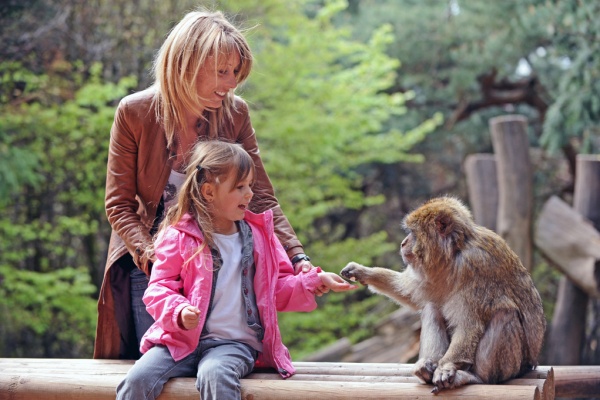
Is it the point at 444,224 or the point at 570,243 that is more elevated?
the point at 444,224

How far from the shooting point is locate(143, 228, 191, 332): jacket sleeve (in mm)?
1991

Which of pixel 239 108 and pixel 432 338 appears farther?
pixel 239 108

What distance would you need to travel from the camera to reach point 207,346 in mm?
2166

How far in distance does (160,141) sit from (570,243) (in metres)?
4.27

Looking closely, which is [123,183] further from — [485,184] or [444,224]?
[485,184]

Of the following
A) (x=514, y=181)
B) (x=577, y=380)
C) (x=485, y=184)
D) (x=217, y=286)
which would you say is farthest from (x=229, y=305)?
(x=485, y=184)

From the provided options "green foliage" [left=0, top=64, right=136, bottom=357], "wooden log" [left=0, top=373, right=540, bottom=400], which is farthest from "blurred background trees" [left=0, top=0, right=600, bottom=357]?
"wooden log" [left=0, top=373, right=540, bottom=400]

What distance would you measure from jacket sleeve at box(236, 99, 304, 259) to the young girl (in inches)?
6.3

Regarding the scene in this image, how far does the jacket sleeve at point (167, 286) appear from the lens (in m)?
1.99

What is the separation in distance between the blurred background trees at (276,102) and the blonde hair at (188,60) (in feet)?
8.57

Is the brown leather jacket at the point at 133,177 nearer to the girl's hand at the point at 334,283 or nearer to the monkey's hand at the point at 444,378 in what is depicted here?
the girl's hand at the point at 334,283

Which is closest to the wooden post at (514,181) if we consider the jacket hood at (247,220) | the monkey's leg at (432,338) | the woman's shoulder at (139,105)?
the monkey's leg at (432,338)

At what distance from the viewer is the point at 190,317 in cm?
192

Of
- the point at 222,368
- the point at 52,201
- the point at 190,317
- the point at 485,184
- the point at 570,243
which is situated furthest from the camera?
the point at 52,201
